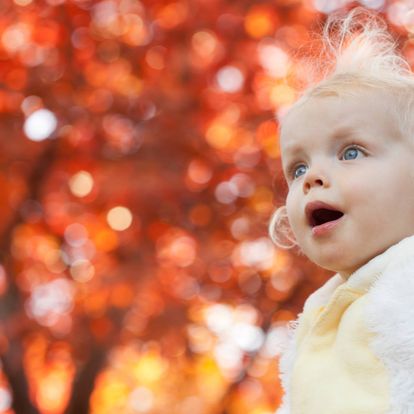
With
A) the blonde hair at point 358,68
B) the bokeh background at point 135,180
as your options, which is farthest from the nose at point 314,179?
the bokeh background at point 135,180

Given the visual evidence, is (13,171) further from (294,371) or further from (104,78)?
(294,371)

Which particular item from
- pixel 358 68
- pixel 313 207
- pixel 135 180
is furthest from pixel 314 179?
pixel 135 180

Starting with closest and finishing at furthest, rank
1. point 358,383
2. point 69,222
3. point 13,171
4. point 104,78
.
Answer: point 358,383 < point 13,171 < point 104,78 < point 69,222

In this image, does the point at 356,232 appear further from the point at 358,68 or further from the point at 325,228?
the point at 358,68

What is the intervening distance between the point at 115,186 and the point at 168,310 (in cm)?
113

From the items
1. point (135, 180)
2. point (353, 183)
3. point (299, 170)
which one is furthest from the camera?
point (135, 180)

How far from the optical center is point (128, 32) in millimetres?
5984

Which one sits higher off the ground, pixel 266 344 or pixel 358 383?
pixel 358 383

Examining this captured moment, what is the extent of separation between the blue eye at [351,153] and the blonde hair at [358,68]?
9cm

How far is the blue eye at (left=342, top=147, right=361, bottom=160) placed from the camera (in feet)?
4.53

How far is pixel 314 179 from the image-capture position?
138cm

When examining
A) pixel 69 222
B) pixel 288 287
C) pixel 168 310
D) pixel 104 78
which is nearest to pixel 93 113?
pixel 104 78

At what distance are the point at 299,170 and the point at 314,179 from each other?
11 centimetres

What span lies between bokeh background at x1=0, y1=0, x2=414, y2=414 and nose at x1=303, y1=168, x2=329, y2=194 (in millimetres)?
3915
